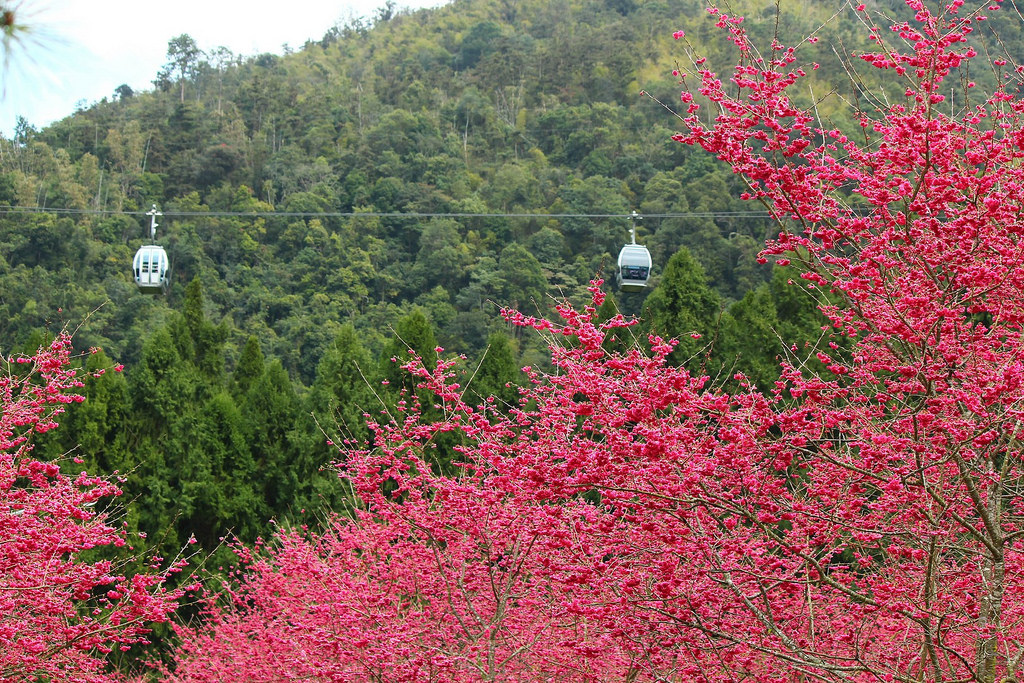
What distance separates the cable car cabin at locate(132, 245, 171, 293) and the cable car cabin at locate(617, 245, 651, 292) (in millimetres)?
6058

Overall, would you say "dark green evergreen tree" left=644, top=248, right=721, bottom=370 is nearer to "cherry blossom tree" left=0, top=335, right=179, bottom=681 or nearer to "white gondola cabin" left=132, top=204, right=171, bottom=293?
"white gondola cabin" left=132, top=204, right=171, bottom=293

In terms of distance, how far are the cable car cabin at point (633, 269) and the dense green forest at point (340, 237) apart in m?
0.47

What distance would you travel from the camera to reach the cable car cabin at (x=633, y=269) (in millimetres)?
14742

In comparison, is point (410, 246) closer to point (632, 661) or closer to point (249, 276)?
point (249, 276)

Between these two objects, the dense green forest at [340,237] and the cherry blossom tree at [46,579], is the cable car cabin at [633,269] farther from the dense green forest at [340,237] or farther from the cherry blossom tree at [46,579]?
the cherry blossom tree at [46,579]

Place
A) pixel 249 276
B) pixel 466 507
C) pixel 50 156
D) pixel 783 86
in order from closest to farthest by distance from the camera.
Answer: pixel 783 86 < pixel 466 507 < pixel 249 276 < pixel 50 156

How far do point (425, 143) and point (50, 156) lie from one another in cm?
1050

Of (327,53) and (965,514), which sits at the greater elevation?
(327,53)

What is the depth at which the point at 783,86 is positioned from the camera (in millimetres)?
4172

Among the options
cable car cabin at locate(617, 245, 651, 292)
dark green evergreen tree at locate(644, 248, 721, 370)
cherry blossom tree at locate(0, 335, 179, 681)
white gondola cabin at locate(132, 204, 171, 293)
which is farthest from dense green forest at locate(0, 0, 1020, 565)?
cherry blossom tree at locate(0, 335, 179, 681)

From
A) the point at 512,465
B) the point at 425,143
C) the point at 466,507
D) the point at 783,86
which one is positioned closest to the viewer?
the point at 783,86

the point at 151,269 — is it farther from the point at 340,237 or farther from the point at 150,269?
the point at 340,237

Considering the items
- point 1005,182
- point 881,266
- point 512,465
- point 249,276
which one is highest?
point 1005,182

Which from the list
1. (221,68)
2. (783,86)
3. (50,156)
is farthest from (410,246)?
(783,86)
